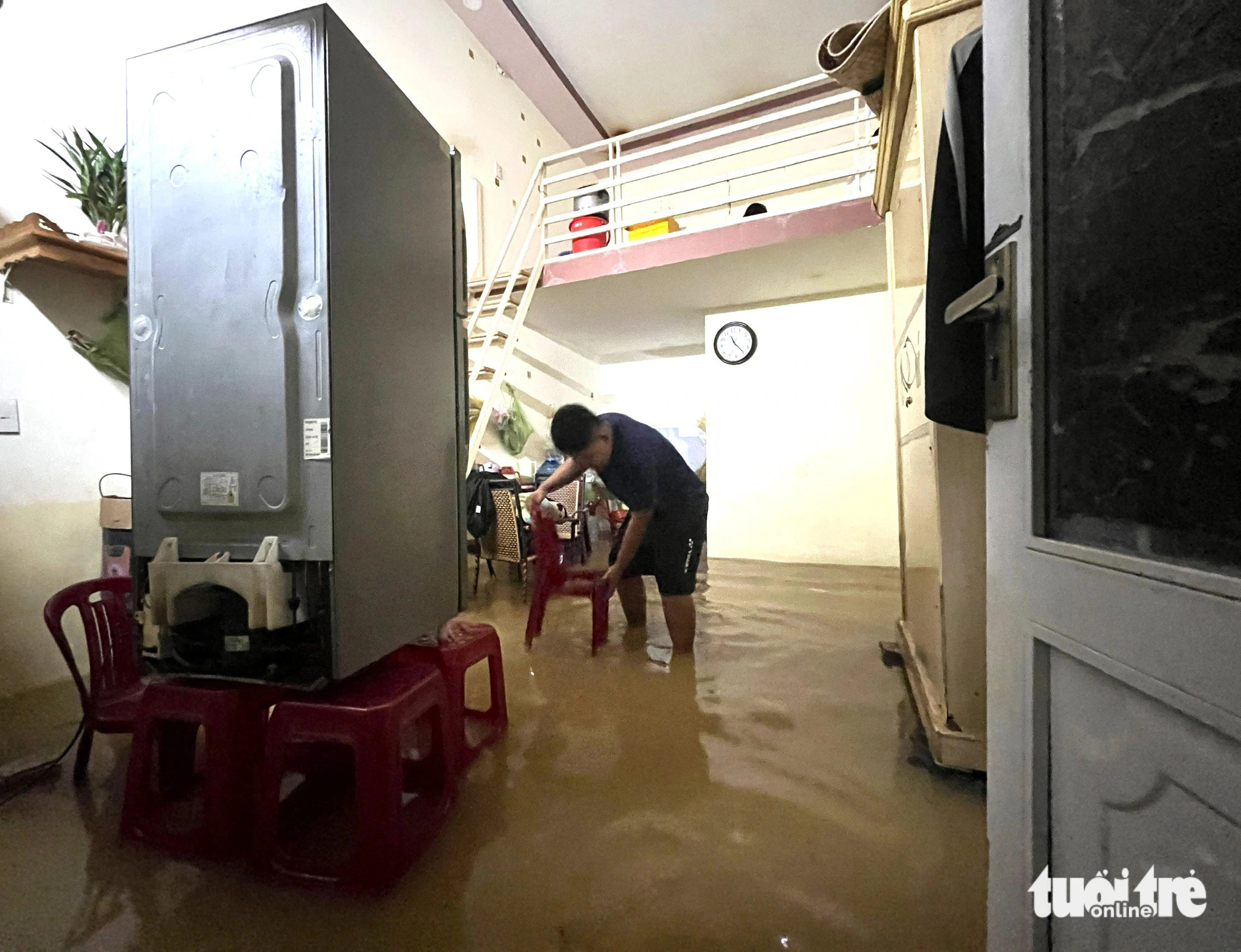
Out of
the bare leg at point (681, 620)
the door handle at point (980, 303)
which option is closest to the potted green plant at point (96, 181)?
the bare leg at point (681, 620)

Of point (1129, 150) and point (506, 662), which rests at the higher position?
point (1129, 150)

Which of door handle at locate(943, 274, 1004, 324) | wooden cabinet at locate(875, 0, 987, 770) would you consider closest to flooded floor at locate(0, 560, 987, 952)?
wooden cabinet at locate(875, 0, 987, 770)

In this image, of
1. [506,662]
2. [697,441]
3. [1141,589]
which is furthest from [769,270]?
[1141,589]

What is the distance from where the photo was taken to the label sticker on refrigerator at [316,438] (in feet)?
3.49

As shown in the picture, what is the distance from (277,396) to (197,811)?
99cm

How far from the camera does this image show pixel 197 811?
125 centimetres

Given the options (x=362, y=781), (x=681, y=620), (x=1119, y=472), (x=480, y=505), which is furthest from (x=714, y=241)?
(x=362, y=781)

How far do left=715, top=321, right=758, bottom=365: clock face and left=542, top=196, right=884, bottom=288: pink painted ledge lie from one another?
0.98 meters

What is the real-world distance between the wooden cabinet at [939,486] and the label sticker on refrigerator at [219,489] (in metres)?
1.44

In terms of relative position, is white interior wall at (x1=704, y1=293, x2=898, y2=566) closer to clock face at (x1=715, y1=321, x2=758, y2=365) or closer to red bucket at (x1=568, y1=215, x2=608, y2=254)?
clock face at (x1=715, y1=321, x2=758, y2=365)

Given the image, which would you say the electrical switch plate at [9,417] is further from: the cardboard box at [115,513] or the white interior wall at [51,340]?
the cardboard box at [115,513]

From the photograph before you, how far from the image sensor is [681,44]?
433cm

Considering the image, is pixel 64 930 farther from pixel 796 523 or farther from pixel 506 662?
pixel 796 523

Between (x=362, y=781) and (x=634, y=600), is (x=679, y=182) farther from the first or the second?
(x=362, y=781)
